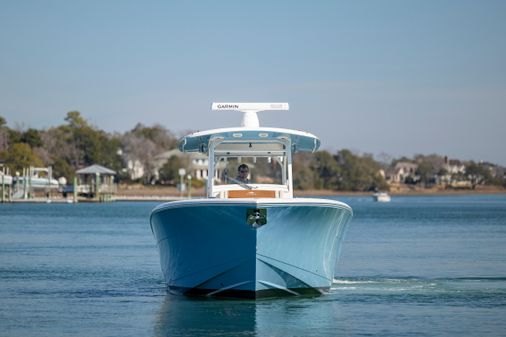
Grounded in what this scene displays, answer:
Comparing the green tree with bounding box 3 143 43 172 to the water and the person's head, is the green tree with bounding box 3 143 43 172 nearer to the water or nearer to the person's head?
the water

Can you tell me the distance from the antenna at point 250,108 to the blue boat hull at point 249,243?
9.76 ft

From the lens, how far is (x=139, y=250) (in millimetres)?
49375

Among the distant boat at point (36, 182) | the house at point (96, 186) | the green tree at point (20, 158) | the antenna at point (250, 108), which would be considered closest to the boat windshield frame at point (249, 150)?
the antenna at point (250, 108)

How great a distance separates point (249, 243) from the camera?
2534 centimetres

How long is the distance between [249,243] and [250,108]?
14.7ft

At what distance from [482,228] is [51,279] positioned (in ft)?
151

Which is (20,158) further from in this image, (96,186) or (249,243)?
(249,243)

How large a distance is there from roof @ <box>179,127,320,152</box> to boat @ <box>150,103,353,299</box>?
23 mm

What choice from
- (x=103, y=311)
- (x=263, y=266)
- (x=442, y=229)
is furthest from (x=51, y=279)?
(x=442, y=229)

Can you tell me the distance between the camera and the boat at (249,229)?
25.3 m

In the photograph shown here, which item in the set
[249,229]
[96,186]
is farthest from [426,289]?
[96,186]

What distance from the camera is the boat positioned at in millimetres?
25328

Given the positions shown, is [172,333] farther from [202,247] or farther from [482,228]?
[482,228]

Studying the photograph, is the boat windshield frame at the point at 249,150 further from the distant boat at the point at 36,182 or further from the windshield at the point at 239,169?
the distant boat at the point at 36,182
